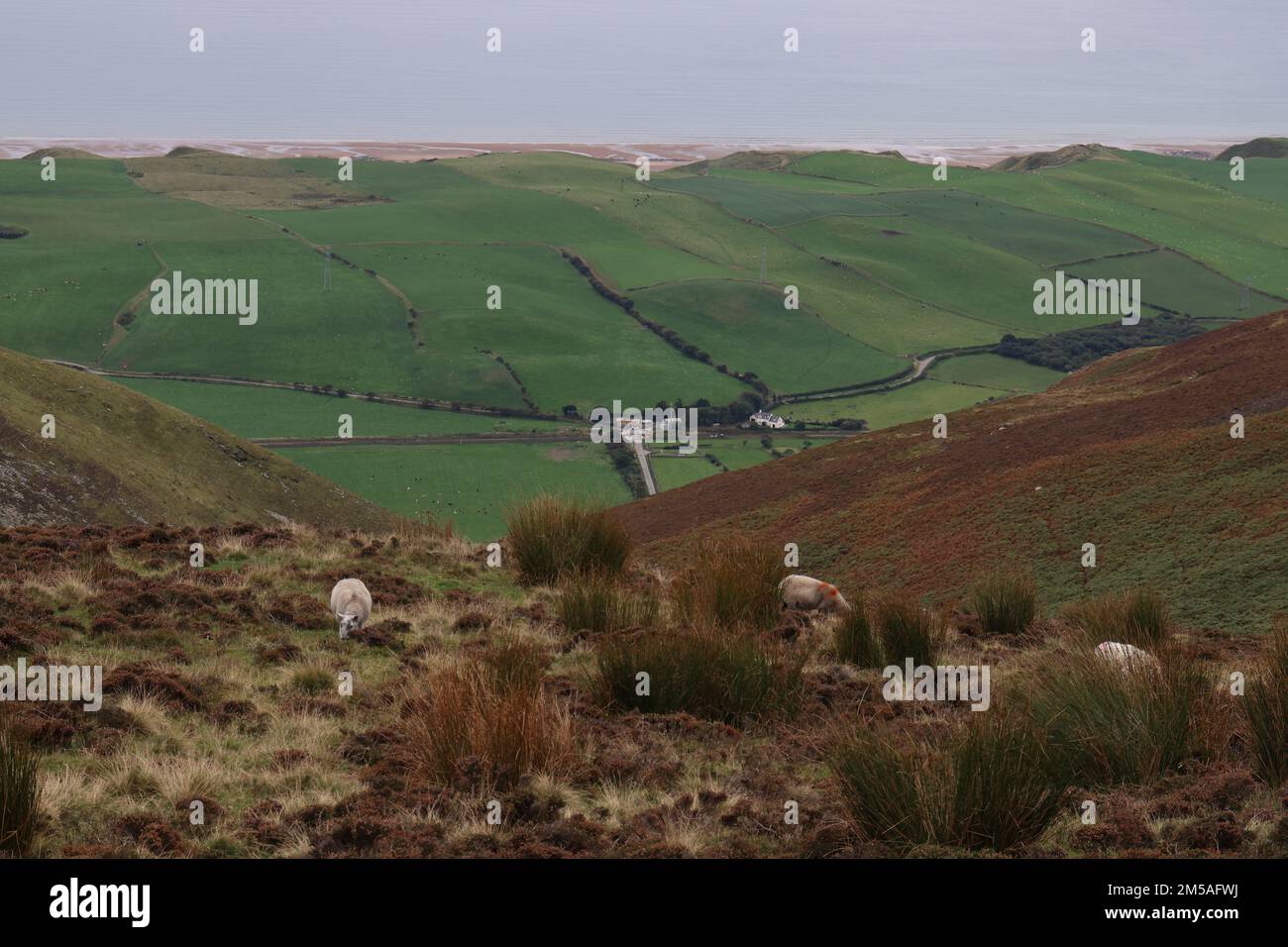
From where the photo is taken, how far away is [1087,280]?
477ft

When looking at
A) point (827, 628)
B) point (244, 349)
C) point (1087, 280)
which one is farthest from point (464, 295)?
point (827, 628)

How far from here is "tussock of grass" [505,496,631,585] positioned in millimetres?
17078

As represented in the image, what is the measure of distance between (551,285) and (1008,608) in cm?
12349

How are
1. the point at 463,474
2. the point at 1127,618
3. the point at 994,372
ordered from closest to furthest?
the point at 1127,618 → the point at 463,474 → the point at 994,372

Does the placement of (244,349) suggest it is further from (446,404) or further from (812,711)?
(812,711)

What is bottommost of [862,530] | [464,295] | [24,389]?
[862,530]

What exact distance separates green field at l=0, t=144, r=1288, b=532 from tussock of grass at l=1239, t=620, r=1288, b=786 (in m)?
60.1

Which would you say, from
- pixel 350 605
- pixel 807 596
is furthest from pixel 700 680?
pixel 807 596

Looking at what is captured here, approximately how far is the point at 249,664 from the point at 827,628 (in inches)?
265

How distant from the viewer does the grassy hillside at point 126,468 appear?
25.7 metres

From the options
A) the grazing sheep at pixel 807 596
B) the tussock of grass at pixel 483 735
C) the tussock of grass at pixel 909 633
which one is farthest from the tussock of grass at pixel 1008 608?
the tussock of grass at pixel 483 735

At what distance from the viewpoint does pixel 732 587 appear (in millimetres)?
14484

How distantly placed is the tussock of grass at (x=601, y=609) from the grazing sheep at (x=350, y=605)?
2.24 m

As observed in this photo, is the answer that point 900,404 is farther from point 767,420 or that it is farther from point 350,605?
point 350,605
